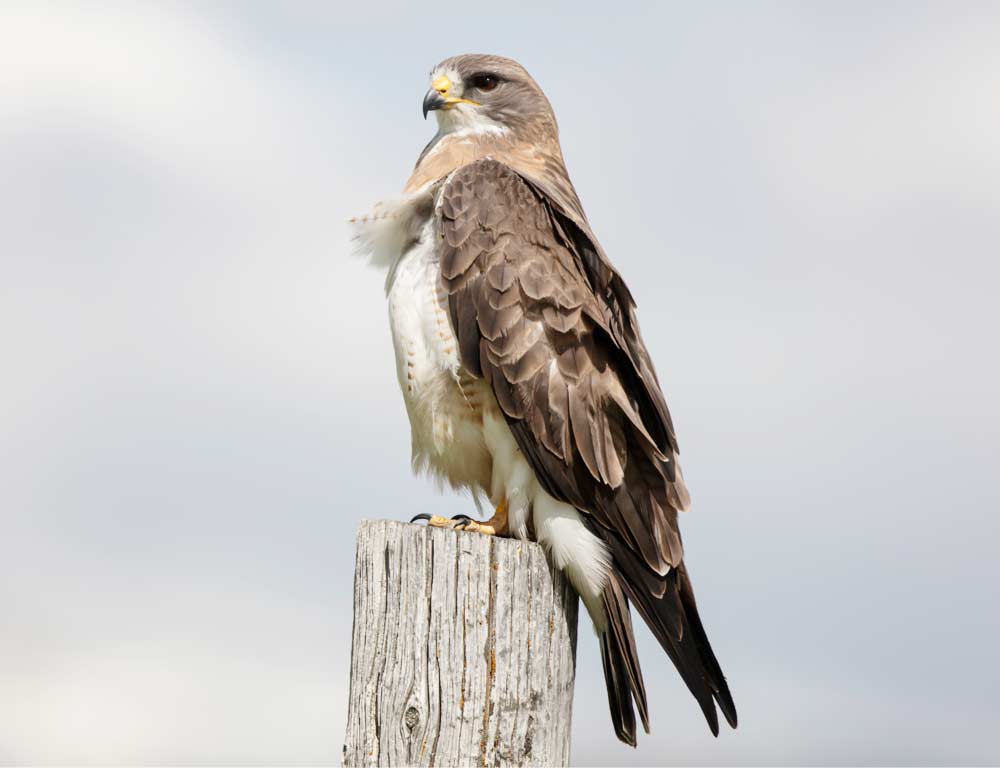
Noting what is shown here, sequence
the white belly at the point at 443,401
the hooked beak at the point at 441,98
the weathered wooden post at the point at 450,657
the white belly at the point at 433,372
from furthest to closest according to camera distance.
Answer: the hooked beak at the point at 441,98
the white belly at the point at 433,372
the white belly at the point at 443,401
the weathered wooden post at the point at 450,657

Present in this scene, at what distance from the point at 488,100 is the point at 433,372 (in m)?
1.89

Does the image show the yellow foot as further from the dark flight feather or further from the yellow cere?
the yellow cere

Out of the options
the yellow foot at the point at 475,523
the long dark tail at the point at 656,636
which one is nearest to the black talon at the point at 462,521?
the yellow foot at the point at 475,523

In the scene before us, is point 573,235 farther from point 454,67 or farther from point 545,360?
point 454,67

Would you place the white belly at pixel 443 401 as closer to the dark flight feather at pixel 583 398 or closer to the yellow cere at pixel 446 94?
the dark flight feather at pixel 583 398

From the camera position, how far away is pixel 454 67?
6.23 metres

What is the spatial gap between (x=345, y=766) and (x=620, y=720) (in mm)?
1190

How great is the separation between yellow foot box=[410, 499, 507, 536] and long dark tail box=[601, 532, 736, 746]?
1.69 ft

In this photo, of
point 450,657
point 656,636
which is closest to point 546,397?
point 656,636

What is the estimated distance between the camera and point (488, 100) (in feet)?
20.2

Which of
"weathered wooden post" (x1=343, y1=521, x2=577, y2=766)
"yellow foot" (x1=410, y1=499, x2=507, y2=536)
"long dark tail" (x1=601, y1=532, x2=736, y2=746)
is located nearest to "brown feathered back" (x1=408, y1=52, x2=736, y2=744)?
"long dark tail" (x1=601, y1=532, x2=736, y2=746)

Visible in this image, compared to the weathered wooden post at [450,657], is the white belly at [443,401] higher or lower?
higher

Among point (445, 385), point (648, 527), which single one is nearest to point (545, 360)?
point (445, 385)

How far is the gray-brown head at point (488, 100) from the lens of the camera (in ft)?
20.1
